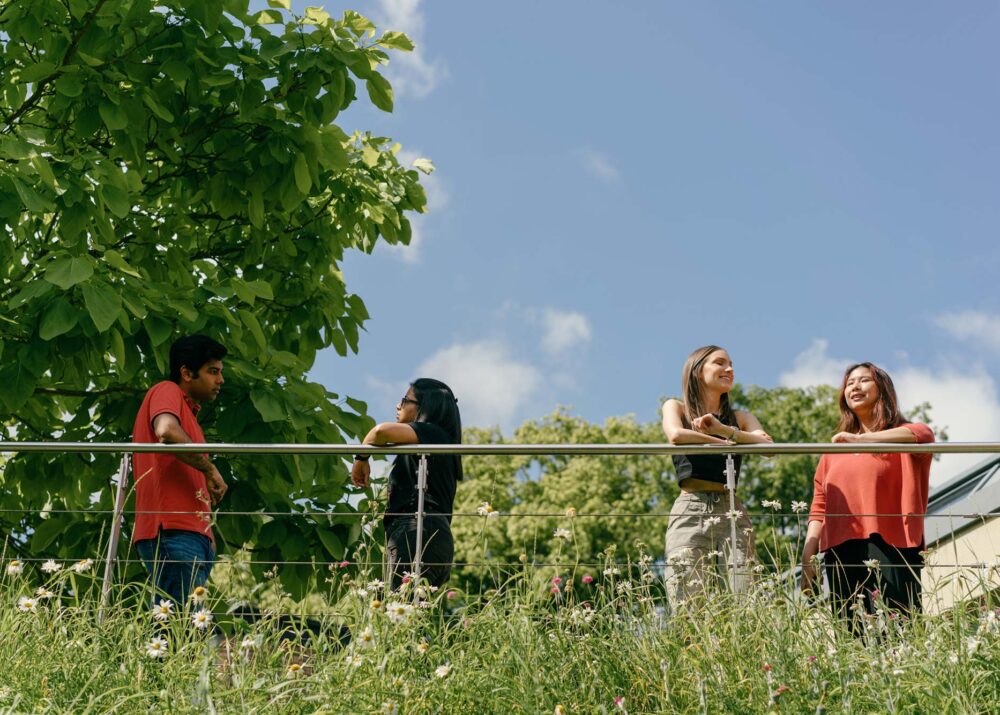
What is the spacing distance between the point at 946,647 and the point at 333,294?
20.1 ft

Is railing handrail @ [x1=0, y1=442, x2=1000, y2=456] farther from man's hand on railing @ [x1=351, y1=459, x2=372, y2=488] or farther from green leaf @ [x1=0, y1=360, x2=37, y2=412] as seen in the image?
green leaf @ [x1=0, y1=360, x2=37, y2=412]

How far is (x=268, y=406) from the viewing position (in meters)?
8.55

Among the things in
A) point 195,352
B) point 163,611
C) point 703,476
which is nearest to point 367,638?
point 163,611

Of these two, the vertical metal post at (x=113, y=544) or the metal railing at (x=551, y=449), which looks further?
the metal railing at (x=551, y=449)

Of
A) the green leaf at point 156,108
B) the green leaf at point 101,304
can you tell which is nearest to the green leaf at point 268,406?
the green leaf at point 101,304

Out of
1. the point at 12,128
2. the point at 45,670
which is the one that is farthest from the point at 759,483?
the point at 45,670

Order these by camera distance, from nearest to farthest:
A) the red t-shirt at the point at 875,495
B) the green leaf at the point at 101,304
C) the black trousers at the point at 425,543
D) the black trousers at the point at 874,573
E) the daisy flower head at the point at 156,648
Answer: the daisy flower head at the point at 156,648
the black trousers at the point at 874,573
the red t-shirt at the point at 875,495
the black trousers at the point at 425,543
the green leaf at the point at 101,304

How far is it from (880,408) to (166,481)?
12.7 ft

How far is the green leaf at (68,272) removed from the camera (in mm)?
7406

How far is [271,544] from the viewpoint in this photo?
8977 mm

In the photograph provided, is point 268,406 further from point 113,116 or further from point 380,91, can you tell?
point 380,91

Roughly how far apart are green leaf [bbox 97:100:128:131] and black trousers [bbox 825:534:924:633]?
198 inches

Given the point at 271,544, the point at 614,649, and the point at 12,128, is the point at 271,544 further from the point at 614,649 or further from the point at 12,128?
the point at 614,649

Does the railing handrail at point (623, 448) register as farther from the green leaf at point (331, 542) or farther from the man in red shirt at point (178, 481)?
the green leaf at point (331, 542)
